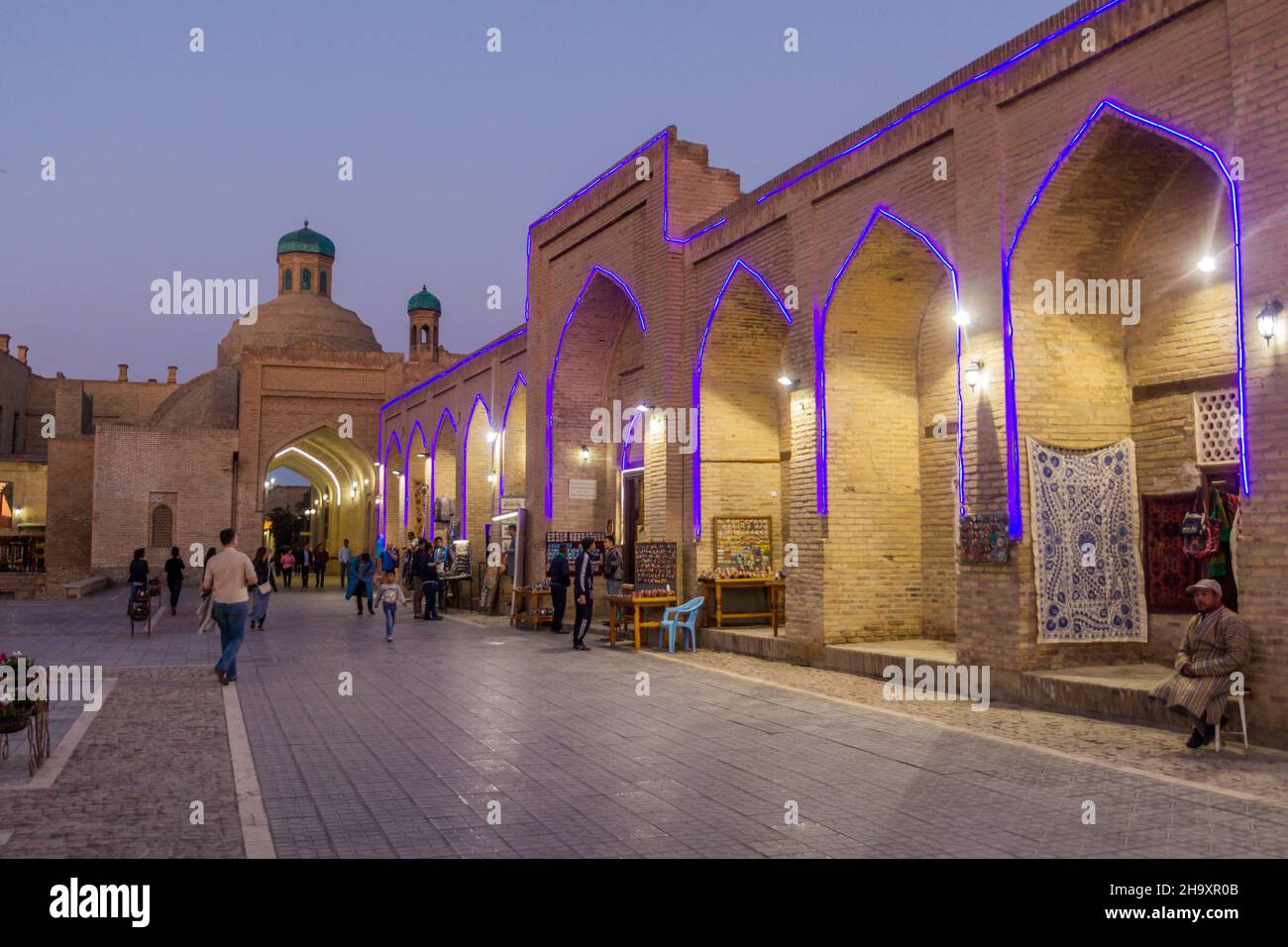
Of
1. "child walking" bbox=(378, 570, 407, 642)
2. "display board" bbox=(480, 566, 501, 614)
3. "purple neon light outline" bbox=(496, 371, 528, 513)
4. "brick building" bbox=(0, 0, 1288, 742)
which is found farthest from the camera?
"purple neon light outline" bbox=(496, 371, 528, 513)

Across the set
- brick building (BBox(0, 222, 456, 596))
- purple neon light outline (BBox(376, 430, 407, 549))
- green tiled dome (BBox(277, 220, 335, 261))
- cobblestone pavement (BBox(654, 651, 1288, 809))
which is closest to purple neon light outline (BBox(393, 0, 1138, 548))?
cobblestone pavement (BBox(654, 651, 1288, 809))

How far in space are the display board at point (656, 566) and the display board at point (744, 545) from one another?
1.88 ft

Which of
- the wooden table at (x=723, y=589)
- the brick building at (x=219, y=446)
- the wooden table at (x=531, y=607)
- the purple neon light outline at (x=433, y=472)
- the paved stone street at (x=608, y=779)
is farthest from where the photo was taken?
the brick building at (x=219, y=446)

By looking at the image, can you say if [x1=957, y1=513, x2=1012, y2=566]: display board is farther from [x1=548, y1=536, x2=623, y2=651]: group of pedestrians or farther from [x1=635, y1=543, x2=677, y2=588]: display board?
[x1=635, y1=543, x2=677, y2=588]: display board

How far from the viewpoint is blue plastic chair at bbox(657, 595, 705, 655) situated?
41.8 ft

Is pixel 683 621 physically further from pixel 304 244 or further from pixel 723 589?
pixel 304 244

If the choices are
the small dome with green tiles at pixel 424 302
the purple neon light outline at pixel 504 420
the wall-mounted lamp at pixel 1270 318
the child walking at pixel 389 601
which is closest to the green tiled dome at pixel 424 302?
the small dome with green tiles at pixel 424 302

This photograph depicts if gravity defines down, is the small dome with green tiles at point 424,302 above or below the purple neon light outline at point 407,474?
above

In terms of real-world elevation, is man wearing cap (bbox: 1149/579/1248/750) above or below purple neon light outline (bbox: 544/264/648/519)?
below

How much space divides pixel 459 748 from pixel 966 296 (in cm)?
545

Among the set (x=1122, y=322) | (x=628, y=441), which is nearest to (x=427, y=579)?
(x=628, y=441)

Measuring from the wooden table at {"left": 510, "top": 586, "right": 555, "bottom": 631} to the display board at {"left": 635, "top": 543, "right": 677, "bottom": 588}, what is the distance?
215cm

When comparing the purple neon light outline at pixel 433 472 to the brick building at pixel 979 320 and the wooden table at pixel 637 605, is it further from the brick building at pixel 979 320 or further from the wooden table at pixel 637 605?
the wooden table at pixel 637 605

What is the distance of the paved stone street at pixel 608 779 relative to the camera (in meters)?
4.68
